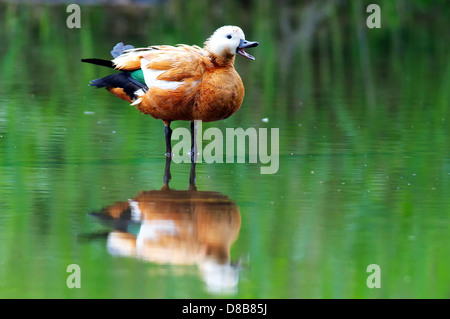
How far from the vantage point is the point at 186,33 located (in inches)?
713

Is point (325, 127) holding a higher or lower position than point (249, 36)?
lower

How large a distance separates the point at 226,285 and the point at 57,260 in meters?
1.00

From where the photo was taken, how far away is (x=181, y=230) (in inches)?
237

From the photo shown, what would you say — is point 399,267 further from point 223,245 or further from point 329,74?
point 329,74

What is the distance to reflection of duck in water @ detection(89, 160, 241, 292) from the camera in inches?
214

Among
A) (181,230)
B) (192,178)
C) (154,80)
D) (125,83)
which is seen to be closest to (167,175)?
(192,178)

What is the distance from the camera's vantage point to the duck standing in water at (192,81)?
8086mm

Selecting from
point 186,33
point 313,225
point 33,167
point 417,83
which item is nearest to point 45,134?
point 33,167

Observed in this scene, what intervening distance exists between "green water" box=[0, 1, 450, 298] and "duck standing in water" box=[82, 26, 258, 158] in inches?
18.7

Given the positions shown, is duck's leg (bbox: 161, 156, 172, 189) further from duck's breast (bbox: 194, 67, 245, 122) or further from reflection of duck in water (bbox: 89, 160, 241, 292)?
duck's breast (bbox: 194, 67, 245, 122)

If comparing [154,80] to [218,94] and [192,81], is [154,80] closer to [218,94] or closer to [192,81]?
[192,81]

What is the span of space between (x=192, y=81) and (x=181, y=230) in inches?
91.9

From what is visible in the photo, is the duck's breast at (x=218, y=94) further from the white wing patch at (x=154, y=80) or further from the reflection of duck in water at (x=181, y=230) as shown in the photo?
the reflection of duck in water at (x=181, y=230)

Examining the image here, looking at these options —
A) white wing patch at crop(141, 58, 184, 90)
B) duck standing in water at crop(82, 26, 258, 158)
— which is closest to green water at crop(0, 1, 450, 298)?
duck standing in water at crop(82, 26, 258, 158)
